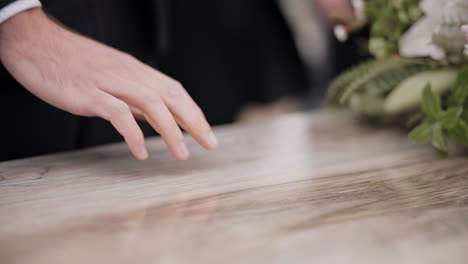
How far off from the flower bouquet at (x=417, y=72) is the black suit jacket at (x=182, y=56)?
0.43 metres

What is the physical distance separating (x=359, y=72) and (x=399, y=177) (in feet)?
0.83

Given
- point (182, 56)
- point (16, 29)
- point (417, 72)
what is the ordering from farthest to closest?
point (182, 56) < point (417, 72) < point (16, 29)

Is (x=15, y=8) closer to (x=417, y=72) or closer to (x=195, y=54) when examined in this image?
(x=417, y=72)

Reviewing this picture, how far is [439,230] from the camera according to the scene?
0.35 meters

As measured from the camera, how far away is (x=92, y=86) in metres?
0.51

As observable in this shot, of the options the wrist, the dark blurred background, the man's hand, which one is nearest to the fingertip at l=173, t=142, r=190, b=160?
the man's hand

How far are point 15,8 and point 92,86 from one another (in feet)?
0.44

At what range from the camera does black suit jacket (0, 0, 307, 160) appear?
76 cm

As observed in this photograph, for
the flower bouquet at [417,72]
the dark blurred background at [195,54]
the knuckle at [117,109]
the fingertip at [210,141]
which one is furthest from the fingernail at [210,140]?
the dark blurred background at [195,54]

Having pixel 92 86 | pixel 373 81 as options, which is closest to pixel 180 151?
pixel 92 86

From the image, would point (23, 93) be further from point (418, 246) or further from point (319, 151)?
point (418, 246)

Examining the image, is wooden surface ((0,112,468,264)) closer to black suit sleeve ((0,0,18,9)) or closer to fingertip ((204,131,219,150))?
fingertip ((204,131,219,150))

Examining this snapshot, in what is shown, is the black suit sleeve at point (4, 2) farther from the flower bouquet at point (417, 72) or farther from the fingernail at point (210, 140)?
the flower bouquet at point (417, 72)

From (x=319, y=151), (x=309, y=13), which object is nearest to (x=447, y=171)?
(x=319, y=151)
